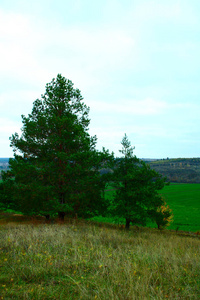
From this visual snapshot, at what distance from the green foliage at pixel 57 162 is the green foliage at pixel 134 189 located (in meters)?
1.89

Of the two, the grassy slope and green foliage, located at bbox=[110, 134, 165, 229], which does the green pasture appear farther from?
green foliage, located at bbox=[110, 134, 165, 229]

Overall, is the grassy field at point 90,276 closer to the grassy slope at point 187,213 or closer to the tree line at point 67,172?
the tree line at point 67,172

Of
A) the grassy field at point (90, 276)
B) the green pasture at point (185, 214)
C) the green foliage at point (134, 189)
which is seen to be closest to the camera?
the grassy field at point (90, 276)

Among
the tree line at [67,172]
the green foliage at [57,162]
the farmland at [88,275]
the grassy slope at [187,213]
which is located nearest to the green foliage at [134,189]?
the tree line at [67,172]

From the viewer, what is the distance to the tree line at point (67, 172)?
15430mm

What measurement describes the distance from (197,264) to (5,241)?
5930 millimetres

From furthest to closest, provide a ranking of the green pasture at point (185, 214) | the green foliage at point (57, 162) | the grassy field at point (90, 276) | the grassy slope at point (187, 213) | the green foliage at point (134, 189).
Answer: the grassy slope at point (187, 213), the green pasture at point (185, 214), the green foliage at point (134, 189), the green foliage at point (57, 162), the grassy field at point (90, 276)

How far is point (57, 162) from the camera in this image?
644 inches

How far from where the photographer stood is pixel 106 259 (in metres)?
5.59

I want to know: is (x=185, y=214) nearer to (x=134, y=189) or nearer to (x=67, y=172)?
(x=134, y=189)

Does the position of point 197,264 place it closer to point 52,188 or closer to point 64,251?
point 64,251

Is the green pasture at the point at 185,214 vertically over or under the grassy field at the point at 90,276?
under

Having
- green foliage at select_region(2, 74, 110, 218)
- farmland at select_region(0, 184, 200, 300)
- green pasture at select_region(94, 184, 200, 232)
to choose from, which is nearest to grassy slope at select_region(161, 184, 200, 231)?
green pasture at select_region(94, 184, 200, 232)

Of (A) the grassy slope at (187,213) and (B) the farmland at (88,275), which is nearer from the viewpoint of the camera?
(B) the farmland at (88,275)
